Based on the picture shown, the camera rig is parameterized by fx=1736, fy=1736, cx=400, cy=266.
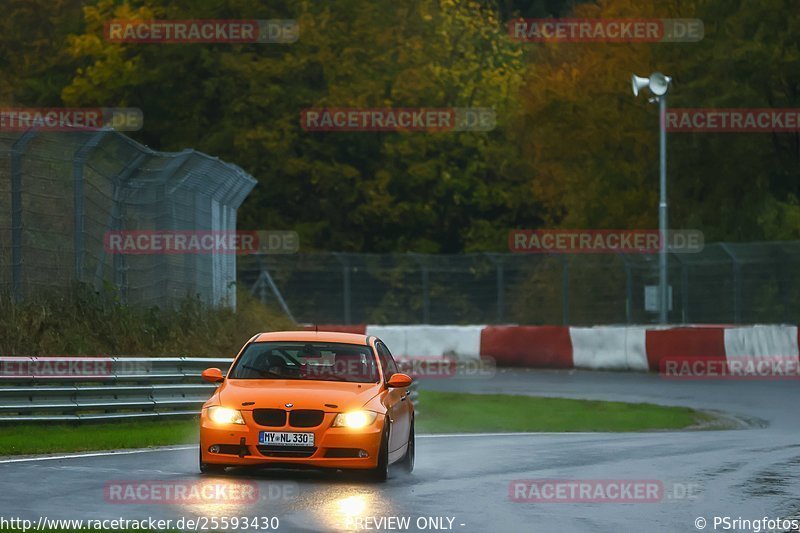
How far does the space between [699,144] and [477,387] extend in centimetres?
1721

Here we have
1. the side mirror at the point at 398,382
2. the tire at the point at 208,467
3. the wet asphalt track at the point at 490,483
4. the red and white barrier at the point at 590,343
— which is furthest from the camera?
the red and white barrier at the point at 590,343

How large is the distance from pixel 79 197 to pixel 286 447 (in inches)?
361

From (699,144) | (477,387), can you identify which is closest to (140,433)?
(477,387)

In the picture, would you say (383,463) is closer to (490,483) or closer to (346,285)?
(490,483)

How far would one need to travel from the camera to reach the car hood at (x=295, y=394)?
13820 mm

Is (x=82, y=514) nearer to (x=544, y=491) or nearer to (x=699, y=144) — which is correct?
(x=544, y=491)

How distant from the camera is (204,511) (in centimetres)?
1145

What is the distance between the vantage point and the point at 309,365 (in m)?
15.2

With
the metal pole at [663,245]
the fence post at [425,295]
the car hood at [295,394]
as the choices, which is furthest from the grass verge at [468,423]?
the fence post at [425,295]

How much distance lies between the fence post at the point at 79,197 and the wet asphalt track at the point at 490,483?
16.9 feet

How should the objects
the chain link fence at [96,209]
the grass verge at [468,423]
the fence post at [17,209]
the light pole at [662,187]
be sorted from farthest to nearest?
the light pole at [662,187] < the chain link fence at [96,209] < the fence post at [17,209] < the grass verge at [468,423]

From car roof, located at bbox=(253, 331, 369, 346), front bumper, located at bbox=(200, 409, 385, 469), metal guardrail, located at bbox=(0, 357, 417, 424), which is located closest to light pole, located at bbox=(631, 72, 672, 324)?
metal guardrail, located at bbox=(0, 357, 417, 424)

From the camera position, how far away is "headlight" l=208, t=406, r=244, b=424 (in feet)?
45.1

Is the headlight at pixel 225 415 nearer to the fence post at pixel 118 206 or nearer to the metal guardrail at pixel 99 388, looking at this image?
the metal guardrail at pixel 99 388
